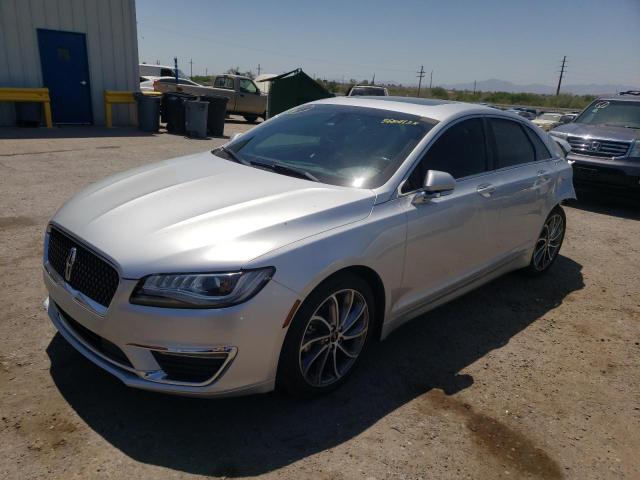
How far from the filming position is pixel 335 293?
285cm

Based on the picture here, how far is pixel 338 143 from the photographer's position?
3768 mm

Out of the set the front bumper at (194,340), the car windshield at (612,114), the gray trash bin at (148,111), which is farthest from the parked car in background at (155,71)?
the front bumper at (194,340)

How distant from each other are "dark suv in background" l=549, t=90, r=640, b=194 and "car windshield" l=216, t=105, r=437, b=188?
6247mm

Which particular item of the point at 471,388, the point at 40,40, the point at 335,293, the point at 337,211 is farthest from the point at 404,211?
the point at 40,40

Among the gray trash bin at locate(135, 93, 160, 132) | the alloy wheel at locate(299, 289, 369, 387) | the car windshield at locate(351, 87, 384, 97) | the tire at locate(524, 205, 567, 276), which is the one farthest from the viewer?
the car windshield at locate(351, 87, 384, 97)

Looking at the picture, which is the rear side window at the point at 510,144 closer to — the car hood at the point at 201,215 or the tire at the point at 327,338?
the car hood at the point at 201,215

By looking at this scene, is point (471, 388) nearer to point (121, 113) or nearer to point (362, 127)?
point (362, 127)

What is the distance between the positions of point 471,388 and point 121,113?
1403 centimetres

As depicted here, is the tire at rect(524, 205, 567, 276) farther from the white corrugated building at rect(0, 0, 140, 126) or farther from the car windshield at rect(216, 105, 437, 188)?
the white corrugated building at rect(0, 0, 140, 126)

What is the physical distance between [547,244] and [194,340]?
400 cm

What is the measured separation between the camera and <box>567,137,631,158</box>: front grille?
8.59 m

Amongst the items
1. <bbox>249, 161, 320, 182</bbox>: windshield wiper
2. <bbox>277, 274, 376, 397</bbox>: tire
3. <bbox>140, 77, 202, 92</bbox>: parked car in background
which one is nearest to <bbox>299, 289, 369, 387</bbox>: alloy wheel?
<bbox>277, 274, 376, 397</bbox>: tire

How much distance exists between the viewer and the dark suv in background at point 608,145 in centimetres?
845

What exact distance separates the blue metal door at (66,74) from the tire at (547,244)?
12762 mm
